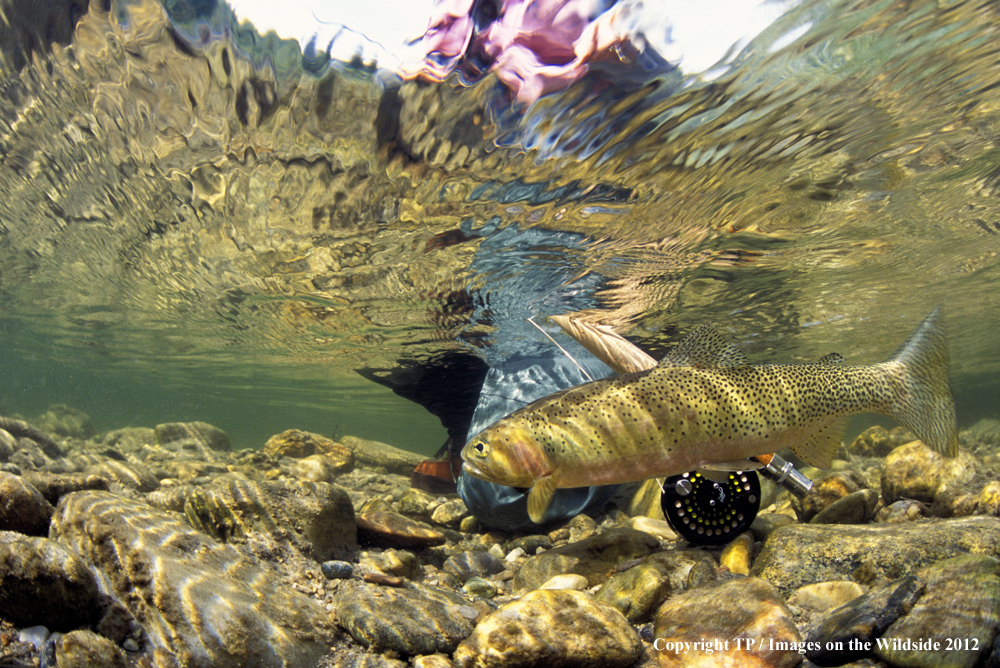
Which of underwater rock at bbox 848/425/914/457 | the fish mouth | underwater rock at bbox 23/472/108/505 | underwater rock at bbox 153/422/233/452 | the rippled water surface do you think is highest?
the rippled water surface

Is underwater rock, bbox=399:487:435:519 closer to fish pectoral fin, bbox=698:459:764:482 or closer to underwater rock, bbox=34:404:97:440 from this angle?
fish pectoral fin, bbox=698:459:764:482

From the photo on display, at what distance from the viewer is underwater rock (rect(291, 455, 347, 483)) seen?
10.6m

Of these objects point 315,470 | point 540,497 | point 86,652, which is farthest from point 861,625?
point 315,470

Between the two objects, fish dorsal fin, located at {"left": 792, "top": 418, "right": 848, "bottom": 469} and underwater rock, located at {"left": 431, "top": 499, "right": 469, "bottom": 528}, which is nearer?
fish dorsal fin, located at {"left": 792, "top": 418, "right": 848, "bottom": 469}

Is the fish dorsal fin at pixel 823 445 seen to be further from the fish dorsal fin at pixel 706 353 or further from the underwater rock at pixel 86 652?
the underwater rock at pixel 86 652

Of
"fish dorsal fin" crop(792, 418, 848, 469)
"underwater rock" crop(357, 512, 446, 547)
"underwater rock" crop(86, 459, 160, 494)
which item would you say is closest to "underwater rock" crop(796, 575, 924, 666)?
"fish dorsal fin" crop(792, 418, 848, 469)

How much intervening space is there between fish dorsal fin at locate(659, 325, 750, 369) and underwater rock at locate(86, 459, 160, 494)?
739cm

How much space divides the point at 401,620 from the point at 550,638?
→ 113cm

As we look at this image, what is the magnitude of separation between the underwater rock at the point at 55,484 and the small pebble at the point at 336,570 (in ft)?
8.39

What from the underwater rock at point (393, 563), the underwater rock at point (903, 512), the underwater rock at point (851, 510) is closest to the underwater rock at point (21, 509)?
the underwater rock at point (393, 563)

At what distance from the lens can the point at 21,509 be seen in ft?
11.3

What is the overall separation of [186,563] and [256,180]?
19.9ft

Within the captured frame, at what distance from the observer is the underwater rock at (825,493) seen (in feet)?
18.2

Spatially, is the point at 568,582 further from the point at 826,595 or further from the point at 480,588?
the point at 826,595
